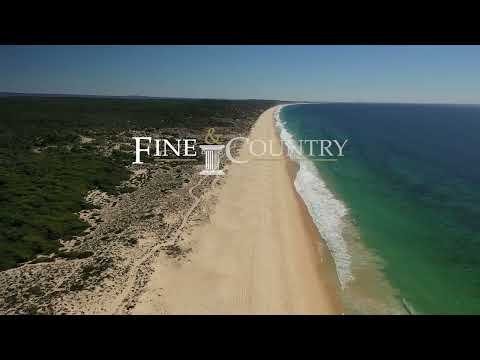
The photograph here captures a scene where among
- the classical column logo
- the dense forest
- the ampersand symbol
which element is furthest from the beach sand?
the ampersand symbol

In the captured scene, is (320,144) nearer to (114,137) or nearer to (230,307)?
(114,137)

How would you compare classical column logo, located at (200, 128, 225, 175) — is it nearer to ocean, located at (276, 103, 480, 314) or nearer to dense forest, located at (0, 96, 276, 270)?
dense forest, located at (0, 96, 276, 270)

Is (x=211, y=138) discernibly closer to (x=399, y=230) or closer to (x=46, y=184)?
(x=46, y=184)

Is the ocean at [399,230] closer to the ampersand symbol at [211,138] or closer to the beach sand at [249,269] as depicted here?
the beach sand at [249,269]

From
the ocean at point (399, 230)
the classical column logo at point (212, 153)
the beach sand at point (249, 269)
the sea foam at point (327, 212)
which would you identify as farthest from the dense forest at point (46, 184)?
the ocean at point (399, 230)
